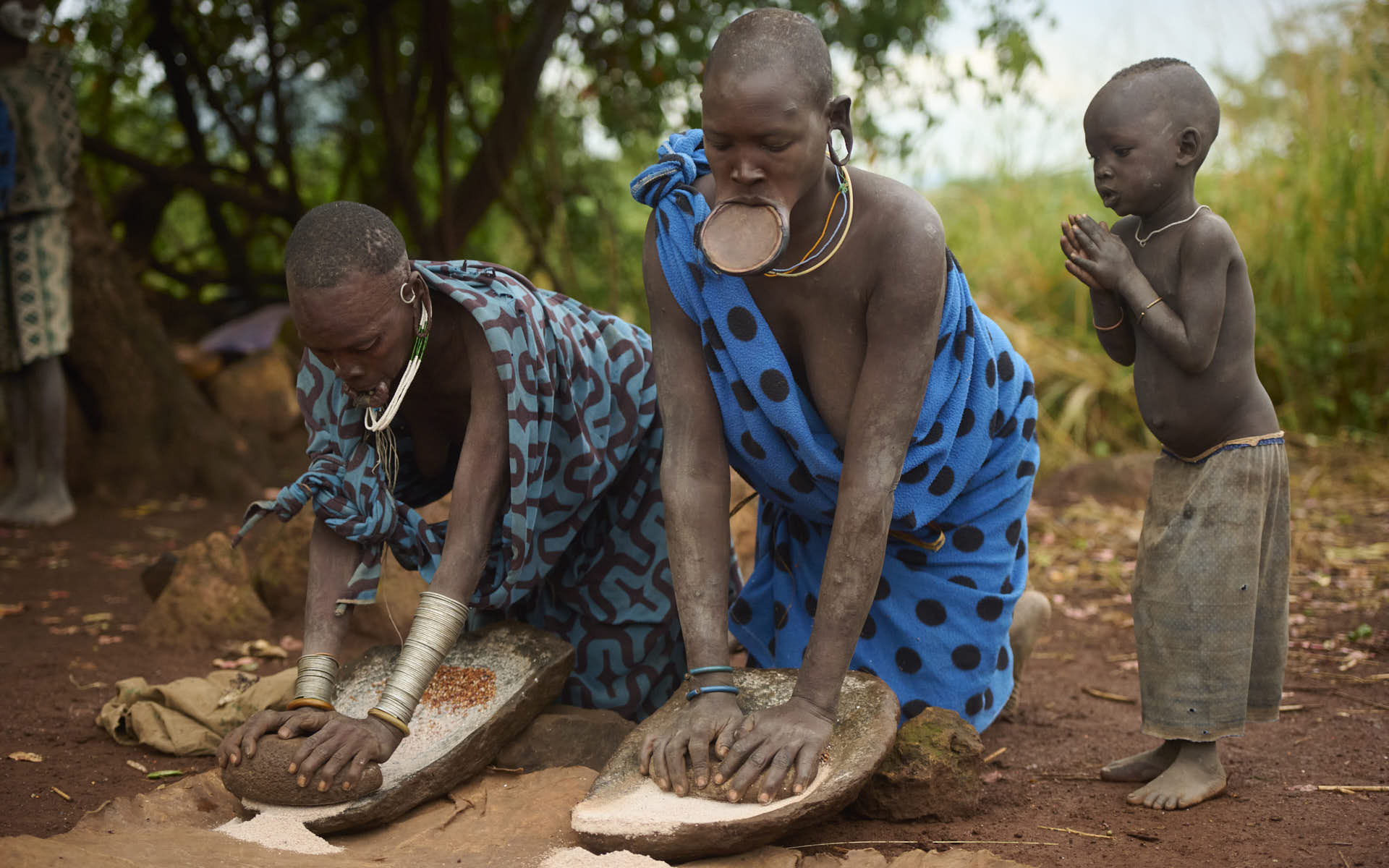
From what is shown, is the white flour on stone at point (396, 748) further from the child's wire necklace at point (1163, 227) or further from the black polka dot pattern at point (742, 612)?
the child's wire necklace at point (1163, 227)

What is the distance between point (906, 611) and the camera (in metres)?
2.58

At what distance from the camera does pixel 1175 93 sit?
2.23 meters

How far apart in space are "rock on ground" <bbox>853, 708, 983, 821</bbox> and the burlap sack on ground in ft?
4.44

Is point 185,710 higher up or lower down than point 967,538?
lower down

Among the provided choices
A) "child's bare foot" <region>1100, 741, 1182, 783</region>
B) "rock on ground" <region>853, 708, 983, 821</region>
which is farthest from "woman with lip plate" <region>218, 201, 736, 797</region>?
"child's bare foot" <region>1100, 741, 1182, 783</region>

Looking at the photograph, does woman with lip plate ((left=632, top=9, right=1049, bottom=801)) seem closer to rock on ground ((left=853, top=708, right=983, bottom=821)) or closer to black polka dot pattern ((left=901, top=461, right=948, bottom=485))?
black polka dot pattern ((left=901, top=461, right=948, bottom=485))

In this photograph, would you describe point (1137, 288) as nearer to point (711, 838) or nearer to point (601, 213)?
point (711, 838)

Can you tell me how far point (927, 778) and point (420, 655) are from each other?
0.97m

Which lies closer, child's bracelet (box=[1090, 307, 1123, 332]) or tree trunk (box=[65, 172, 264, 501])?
child's bracelet (box=[1090, 307, 1123, 332])

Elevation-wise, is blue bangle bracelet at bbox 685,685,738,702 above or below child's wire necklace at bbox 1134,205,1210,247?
below

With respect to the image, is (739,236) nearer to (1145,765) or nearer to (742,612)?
(742,612)

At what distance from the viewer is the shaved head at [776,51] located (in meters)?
1.91

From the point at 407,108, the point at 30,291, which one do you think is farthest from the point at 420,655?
the point at 407,108

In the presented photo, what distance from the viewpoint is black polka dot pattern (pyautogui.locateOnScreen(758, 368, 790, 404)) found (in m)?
2.28
